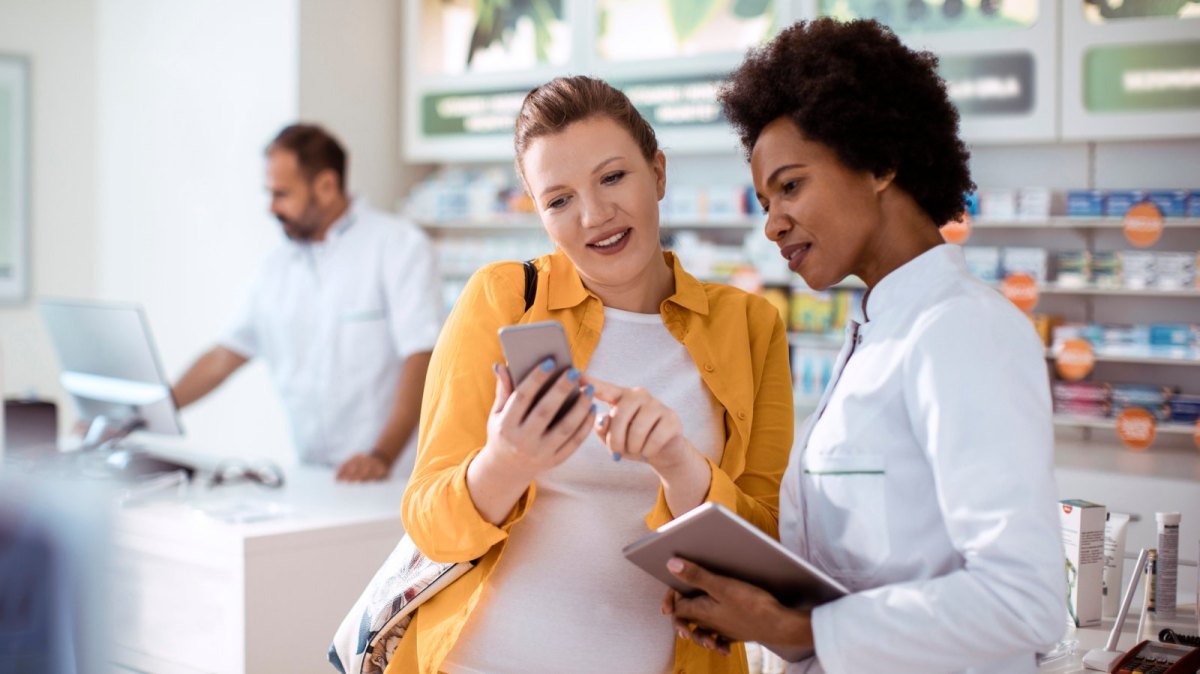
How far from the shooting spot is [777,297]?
4934 millimetres

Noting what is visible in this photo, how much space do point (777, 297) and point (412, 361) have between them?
2.02 meters

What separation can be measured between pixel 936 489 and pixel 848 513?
12cm

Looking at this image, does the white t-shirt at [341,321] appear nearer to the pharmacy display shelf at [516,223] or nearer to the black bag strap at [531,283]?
the pharmacy display shelf at [516,223]

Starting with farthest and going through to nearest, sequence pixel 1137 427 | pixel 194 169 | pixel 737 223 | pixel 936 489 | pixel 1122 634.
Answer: pixel 194 169, pixel 737 223, pixel 1137 427, pixel 1122 634, pixel 936 489

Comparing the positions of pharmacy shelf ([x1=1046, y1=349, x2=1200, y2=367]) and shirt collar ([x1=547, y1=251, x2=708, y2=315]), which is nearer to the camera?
shirt collar ([x1=547, y1=251, x2=708, y2=315])

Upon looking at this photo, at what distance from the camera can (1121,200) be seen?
14.2 feet

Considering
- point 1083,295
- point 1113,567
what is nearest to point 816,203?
point 1113,567

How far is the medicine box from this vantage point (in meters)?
2.02

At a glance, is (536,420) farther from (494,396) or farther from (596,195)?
(596,195)

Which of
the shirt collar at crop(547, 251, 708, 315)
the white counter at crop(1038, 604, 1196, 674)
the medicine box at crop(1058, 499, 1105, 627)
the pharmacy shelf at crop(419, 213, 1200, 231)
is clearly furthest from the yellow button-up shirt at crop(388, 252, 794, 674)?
the pharmacy shelf at crop(419, 213, 1200, 231)

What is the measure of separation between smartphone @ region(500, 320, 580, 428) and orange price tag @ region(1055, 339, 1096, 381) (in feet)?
11.8

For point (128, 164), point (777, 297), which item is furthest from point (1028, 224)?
point (128, 164)

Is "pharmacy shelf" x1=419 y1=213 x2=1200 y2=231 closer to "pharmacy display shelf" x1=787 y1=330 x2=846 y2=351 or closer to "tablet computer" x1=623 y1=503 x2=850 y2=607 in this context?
"pharmacy display shelf" x1=787 y1=330 x2=846 y2=351

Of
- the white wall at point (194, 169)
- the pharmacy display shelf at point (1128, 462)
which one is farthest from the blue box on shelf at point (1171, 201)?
the white wall at point (194, 169)
